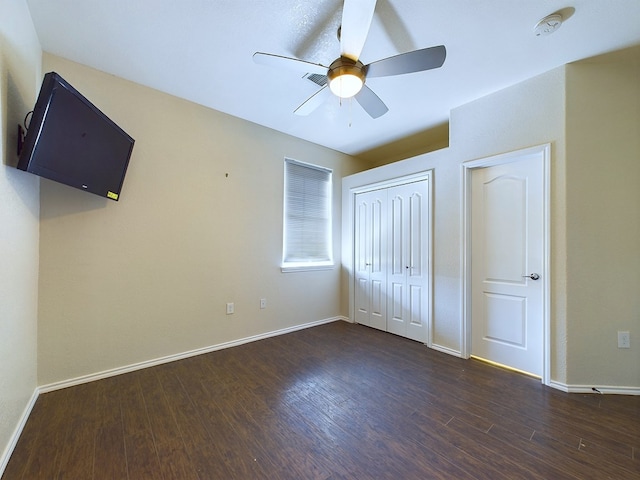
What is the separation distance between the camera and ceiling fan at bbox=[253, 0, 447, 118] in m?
1.43

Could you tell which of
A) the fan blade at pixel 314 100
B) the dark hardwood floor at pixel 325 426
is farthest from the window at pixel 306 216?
the dark hardwood floor at pixel 325 426

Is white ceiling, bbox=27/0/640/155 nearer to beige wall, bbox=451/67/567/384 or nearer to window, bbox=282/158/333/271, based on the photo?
beige wall, bbox=451/67/567/384

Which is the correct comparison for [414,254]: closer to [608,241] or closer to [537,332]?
[537,332]

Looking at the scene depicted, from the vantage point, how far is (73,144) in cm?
179

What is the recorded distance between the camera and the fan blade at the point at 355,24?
1326mm

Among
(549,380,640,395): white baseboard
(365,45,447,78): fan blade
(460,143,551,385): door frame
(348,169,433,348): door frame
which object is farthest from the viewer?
(348,169,433,348): door frame

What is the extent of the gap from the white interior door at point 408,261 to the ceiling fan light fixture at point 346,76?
1786mm

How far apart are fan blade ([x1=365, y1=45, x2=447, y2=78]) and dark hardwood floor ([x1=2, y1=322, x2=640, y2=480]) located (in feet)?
7.57

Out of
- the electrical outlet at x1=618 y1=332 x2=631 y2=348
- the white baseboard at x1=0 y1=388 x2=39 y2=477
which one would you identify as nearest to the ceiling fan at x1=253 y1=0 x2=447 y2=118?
the electrical outlet at x1=618 y1=332 x2=631 y2=348

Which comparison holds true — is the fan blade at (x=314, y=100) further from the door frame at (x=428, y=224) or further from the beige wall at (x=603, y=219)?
the beige wall at (x=603, y=219)

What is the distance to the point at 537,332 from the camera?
241 cm

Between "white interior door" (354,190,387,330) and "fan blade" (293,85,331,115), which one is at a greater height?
"fan blade" (293,85,331,115)

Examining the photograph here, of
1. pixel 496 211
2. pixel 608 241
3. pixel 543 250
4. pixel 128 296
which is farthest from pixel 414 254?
pixel 128 296

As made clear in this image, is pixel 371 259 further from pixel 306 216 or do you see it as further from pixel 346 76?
pixel 346 76
